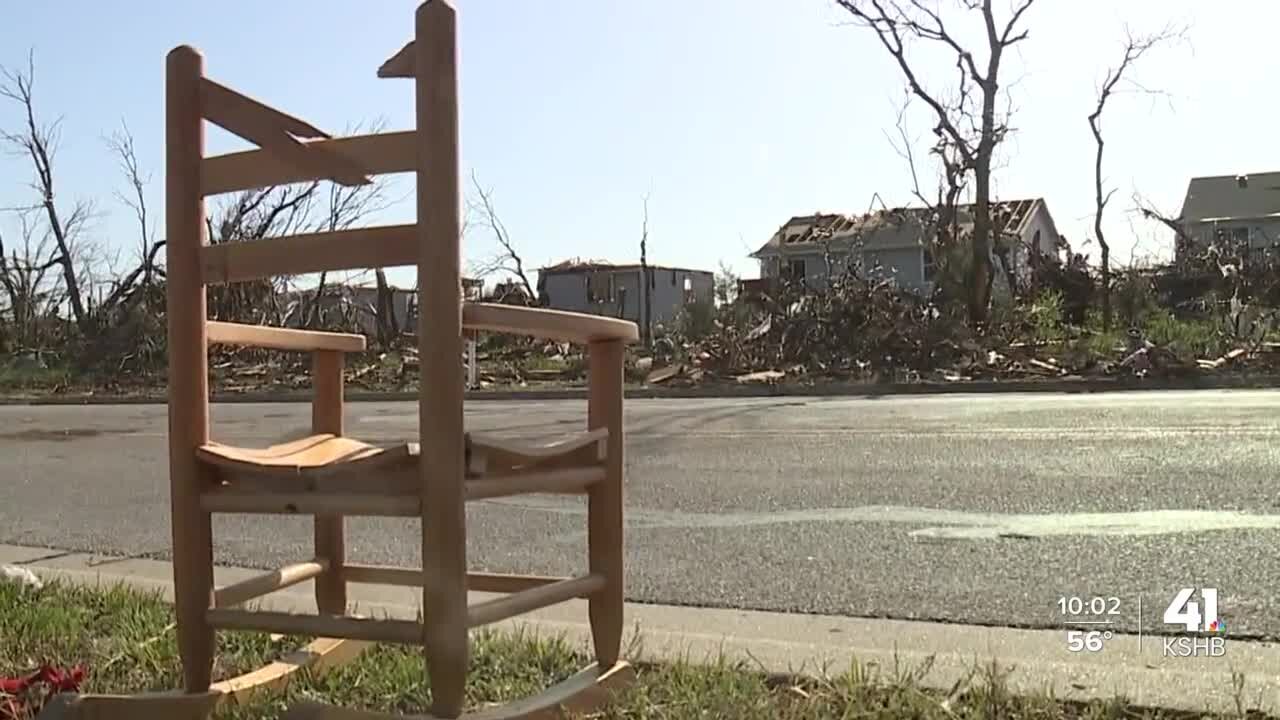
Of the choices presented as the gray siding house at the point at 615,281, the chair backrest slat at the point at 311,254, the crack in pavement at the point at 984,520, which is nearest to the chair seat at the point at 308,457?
the chair backrest slat at the point at 311,254

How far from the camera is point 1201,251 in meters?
20.1

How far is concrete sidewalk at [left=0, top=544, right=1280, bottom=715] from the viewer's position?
2523mm

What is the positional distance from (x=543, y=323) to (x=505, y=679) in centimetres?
96

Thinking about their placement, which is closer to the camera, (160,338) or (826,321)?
(826,321)

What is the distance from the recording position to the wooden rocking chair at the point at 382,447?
6.66 feet

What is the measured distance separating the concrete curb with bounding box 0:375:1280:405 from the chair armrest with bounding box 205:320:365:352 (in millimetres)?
11976

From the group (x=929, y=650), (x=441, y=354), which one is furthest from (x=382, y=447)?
(x=929, y=650)

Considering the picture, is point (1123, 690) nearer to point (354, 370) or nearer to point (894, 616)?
point (894, 616)

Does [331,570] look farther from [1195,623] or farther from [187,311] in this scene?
[1195,623]

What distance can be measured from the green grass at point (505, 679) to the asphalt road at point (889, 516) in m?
0.93

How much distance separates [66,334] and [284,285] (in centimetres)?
649

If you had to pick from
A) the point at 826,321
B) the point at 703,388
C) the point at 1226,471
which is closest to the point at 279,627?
the point at 1226,471

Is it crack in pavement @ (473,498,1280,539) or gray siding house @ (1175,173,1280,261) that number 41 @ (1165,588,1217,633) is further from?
gray siding house @ (1175,173,1280,261)

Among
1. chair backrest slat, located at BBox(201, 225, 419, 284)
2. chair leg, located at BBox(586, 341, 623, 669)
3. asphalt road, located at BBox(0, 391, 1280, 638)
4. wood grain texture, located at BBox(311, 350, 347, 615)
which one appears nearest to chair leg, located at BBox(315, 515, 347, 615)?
wood grain texture, located at BBox(311, 350, 347, 615)
